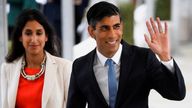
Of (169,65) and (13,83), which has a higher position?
(169,65)

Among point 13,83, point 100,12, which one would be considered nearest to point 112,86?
point 100,12

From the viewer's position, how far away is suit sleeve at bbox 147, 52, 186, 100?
1.88m

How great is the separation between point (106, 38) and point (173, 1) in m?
6.24

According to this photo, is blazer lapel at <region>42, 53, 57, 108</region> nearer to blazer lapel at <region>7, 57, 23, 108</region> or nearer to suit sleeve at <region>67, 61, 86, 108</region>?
blazer lapel at <region>7, 57, 23, 108</region>

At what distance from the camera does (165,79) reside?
6.26 feet

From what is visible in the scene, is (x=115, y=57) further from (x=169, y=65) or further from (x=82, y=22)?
(x=82, y=22)

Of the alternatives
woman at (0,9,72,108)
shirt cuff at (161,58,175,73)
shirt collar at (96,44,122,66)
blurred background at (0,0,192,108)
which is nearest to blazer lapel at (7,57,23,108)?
woman at (0,9,72,108)

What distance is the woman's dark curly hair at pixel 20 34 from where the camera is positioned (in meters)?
2.65

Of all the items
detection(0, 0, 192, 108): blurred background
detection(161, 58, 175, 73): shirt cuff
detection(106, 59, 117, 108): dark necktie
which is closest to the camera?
detection(161, 58, 175, 73): shirt cuff

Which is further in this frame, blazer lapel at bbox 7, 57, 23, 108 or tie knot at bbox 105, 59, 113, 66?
blazer lapel at bbox 7, 57, 23, 108

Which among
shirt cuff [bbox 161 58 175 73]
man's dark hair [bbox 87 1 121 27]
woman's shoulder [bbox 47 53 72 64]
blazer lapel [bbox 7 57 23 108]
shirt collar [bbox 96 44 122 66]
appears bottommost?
blazer lapel [bbox 7 57 23 108]

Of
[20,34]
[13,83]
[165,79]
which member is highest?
[20,34]

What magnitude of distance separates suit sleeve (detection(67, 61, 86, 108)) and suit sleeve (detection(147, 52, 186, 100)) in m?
0.35

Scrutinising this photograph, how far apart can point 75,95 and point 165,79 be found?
1.51 ft
